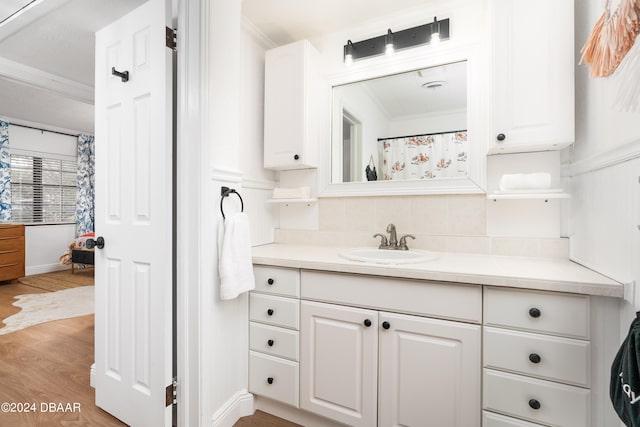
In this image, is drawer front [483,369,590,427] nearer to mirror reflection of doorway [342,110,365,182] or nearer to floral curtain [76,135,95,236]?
mirror reflection of doorway [342,110,365,182]

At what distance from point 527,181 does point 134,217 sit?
1.98 metres

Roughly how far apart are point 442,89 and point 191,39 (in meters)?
1.43

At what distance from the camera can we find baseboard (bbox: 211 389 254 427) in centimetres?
152

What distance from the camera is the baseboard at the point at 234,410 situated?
1.52 metres

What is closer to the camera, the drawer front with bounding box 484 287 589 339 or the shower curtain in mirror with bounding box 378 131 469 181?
the drawer front with bounding box 484 287 589 339

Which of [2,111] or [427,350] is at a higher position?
[2,111]

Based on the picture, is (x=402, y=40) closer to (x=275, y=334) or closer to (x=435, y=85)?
(x=435, y=85)

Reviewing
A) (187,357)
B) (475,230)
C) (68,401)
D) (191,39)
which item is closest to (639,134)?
(475,230)

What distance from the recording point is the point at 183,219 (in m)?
1.41

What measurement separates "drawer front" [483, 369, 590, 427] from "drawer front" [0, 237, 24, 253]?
19.9 ft

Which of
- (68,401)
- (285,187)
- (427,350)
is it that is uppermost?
(285,187)

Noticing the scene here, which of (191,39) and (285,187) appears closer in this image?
(191,39)

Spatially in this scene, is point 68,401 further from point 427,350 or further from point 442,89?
point 442,89

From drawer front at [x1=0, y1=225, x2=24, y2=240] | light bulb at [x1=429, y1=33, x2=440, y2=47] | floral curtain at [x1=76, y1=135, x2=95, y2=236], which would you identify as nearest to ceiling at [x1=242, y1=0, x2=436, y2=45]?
light bulb at [x1=429, y1=33, x2=440, y2=47]
